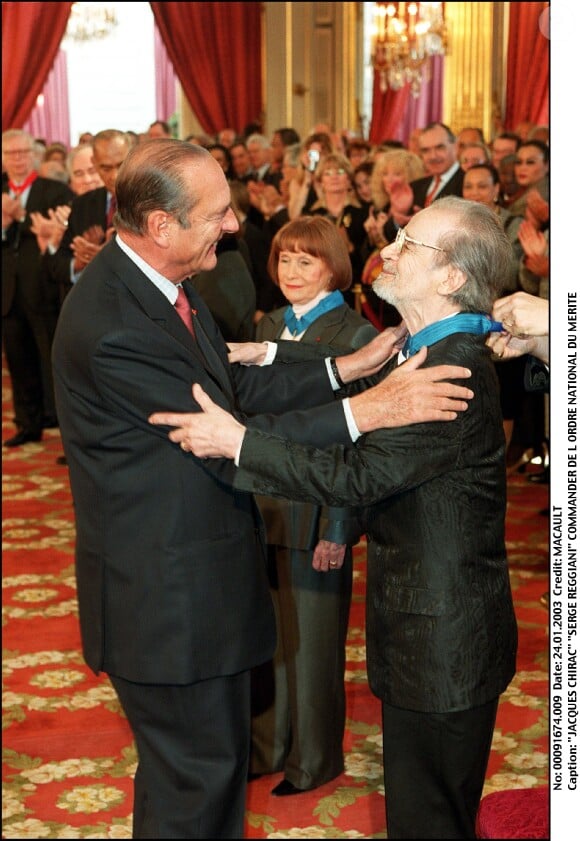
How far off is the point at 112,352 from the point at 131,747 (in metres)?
1.83

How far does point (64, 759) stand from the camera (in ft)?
11.5

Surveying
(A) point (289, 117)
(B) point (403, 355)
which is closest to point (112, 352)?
(B) point (403, 355)

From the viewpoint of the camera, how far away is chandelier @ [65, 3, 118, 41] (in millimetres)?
15711

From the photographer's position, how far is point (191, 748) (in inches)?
91.3

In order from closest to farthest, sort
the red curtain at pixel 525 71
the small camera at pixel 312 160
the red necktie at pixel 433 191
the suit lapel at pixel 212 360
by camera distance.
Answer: the suit lapel at pixel 212 360 < the red necktie at pixel 433 191 < the small camera at pixel 312 160 < the red curtain at pixel 525 71

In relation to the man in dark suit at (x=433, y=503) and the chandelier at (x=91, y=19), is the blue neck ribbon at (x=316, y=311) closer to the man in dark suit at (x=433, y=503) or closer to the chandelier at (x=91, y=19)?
the man in dark suit at (x=433, y=503)

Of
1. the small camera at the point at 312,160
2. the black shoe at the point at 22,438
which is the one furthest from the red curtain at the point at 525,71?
the black shoe at the point at 22,438

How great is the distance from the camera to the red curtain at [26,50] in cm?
1362

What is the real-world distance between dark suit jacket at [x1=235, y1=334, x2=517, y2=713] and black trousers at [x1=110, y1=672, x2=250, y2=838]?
0.33 metres

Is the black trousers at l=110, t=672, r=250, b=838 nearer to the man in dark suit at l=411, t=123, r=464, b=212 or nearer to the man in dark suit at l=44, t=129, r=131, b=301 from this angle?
the man in dark suit at l=44, t=129, r=131, b=301

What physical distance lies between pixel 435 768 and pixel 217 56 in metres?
13.5

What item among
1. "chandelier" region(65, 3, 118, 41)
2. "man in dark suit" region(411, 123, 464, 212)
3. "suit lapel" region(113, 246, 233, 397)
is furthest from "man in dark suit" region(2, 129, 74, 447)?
"chandelier" region(65, 3, 118, 41)

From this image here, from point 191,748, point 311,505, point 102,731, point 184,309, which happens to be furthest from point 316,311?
point 102,731

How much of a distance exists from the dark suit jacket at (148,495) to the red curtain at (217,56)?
1302 cm
